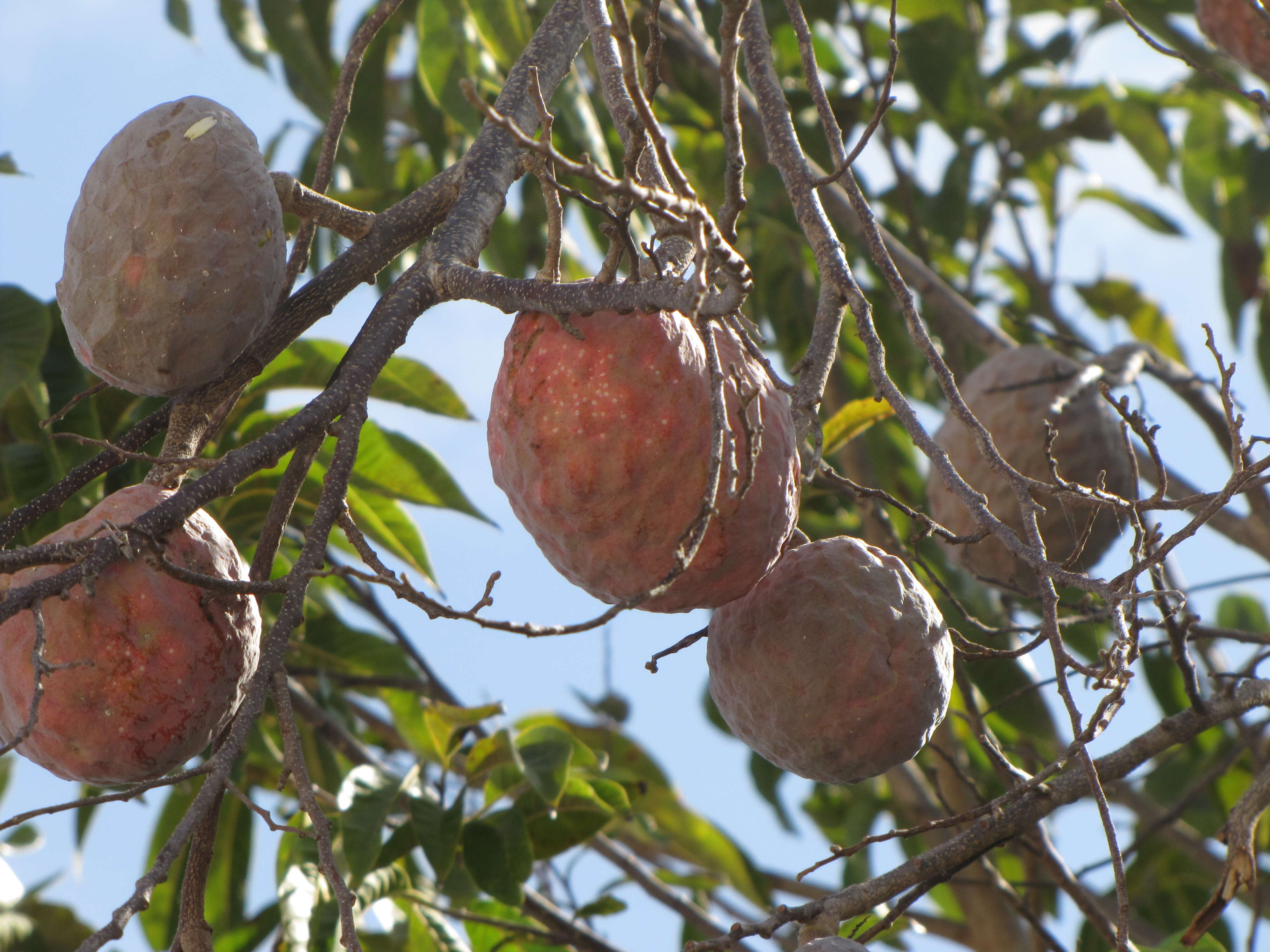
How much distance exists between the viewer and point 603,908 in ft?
6.07

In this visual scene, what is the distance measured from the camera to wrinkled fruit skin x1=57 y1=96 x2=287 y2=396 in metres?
1.01

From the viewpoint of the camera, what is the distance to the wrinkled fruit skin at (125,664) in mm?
968

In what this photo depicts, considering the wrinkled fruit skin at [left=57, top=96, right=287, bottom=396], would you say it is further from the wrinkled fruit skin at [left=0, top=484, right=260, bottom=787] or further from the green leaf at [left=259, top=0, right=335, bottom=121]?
the green leaf at [left=259, top=0, right=335, bottom=121]

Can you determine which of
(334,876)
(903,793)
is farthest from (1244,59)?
(334,876)

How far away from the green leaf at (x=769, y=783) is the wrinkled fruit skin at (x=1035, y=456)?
85cm

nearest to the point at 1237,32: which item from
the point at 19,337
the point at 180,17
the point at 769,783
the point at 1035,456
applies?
the point at 1035,456

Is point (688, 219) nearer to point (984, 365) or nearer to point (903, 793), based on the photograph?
point (984, 365)

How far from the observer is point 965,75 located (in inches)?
106

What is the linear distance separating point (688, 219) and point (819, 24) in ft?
7.71

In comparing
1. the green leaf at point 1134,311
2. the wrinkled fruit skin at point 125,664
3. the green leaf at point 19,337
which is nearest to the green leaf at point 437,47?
the green leaf at point 19,337

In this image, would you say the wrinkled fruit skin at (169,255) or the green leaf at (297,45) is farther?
the green leaf at (297,45)

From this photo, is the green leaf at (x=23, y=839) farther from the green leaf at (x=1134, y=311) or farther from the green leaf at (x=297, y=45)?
the green leaf at (x=1134, y=311)

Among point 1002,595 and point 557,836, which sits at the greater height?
point 1002,595

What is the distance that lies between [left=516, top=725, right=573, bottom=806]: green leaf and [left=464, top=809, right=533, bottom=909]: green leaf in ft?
0.28
